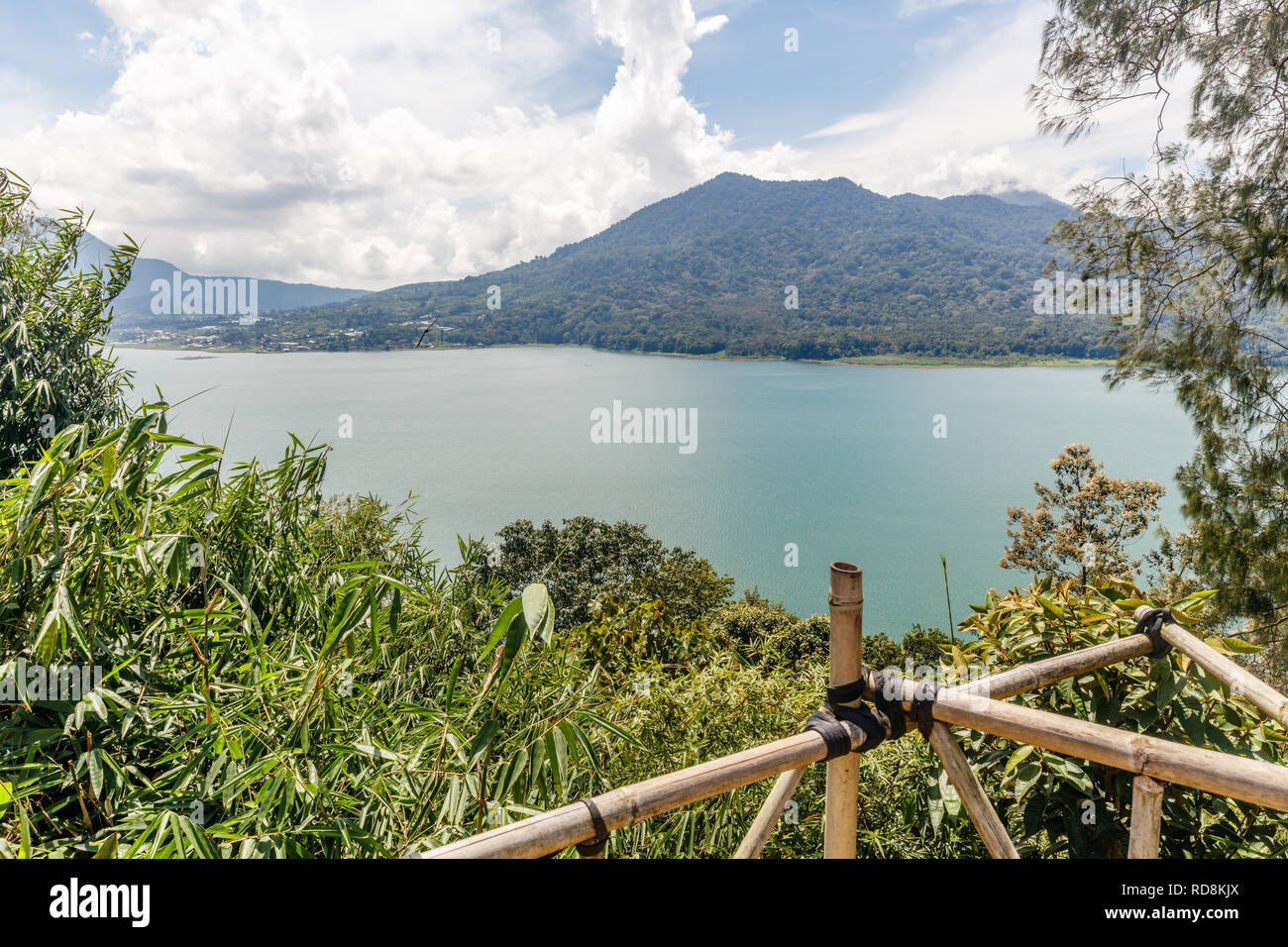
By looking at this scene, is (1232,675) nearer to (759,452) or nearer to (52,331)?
(52,331)

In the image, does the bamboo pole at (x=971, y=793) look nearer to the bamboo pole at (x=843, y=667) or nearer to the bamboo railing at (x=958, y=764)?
the bamboo railing at (x=958, y=764)

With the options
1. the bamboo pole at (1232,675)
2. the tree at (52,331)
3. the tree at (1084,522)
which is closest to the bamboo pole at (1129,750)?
the bamboo pole at (1232,675)

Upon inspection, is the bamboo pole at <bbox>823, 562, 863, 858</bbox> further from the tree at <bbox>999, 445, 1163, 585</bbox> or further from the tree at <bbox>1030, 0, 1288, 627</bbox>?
the tree at <bbox>999, 445, 1163, 585</bbox>

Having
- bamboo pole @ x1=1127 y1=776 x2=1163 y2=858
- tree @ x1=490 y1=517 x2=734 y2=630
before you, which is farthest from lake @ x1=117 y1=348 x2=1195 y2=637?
bamboo pole @ x1=1127 y1=776 x2=1163 y2=858

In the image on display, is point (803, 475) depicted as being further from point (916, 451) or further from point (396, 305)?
point (396, 305)

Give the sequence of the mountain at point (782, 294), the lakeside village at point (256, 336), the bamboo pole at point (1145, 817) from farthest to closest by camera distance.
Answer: the mountain at point (782, 294) → the lakeside village at point (256, 336) → the bamboo pole at point (1145, 817)
